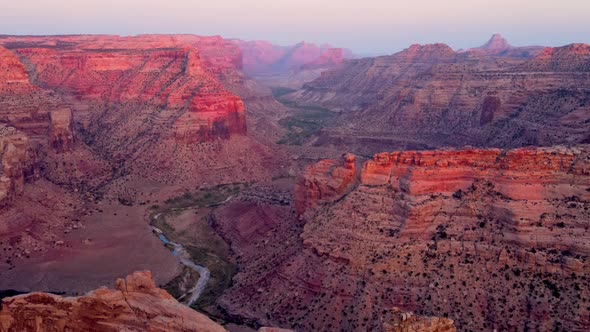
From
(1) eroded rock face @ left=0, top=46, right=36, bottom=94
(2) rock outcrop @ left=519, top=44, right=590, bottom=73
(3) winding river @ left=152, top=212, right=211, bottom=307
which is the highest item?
(2) rock outcrop @ left=519, top=44, right=590, bottom=73

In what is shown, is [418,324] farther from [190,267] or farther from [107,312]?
[190,267]

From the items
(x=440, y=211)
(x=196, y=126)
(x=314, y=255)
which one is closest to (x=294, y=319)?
(x=314, y=255)

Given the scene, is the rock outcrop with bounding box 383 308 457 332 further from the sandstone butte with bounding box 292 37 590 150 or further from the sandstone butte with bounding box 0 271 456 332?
the sandstone butte with bounding box 292 37 590 150

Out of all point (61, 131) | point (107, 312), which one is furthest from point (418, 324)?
point (61, 131)

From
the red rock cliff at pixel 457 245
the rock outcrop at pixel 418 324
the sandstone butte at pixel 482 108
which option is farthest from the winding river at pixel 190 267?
the sandstone butte at pixel 482 108

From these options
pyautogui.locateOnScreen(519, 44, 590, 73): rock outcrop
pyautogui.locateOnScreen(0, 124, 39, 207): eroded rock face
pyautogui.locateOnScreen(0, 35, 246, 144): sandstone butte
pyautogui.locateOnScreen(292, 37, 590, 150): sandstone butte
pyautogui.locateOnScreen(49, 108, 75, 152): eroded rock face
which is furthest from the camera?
pyautogui.locateOnScreen(519, 44, 590, 73): rock outcrop

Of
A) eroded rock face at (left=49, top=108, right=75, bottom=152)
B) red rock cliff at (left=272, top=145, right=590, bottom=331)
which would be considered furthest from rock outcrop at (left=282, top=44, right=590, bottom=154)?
eroded rock face at (left=49, top=108, right=75, bottom=152)

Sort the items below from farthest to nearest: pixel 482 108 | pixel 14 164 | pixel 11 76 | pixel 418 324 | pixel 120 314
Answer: pixel 482 108 < pixel 11 76 < pixel 14 164 < pixel 120 314 < pixel 418 324
